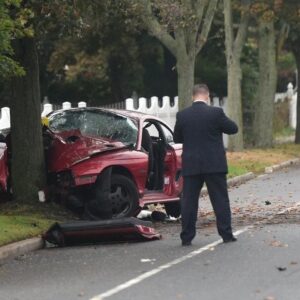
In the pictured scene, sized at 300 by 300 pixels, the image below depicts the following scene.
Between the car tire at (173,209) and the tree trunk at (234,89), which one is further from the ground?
the tree trunk at (234,89)

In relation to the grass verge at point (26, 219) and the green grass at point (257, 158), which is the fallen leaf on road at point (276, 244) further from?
the green grass at point (257, 158)

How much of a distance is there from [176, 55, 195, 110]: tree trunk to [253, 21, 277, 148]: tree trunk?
254 inches

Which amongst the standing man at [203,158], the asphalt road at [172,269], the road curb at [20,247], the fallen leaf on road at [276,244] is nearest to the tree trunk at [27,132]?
the road curb at [20,247]

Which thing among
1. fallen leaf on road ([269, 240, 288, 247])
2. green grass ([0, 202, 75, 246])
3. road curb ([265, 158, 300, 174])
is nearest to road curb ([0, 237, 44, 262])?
green grass ([0, 202, 75, 246])

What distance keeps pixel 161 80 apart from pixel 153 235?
25.9m

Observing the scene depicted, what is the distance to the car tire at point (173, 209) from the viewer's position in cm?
1395

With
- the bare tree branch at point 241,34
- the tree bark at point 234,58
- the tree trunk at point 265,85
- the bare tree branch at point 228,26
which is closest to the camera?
the bare tree branch at point 228,26

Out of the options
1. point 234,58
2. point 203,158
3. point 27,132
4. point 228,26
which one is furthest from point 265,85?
point 203,158

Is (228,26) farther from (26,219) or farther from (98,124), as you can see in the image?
(26,219)

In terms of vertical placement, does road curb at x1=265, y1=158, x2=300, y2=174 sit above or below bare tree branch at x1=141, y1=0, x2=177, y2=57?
below

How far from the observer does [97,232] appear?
35.6 ft

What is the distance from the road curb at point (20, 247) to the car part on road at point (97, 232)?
0.12 m

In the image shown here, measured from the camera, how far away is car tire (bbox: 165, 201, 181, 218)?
45.8ft

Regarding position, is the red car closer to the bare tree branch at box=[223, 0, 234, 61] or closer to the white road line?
the white road line
